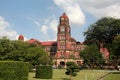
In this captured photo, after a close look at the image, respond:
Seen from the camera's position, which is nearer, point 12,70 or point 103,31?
point 12,70

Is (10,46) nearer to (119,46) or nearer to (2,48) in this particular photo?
(2,48)

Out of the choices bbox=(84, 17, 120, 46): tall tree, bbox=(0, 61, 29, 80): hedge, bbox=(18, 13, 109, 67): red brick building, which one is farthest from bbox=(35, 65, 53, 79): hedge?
bbox=(18, 13, 109, 67): red brick building

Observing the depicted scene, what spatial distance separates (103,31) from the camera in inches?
3831

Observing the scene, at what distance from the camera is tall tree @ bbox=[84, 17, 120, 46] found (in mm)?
96500

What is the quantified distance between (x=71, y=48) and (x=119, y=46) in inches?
2590

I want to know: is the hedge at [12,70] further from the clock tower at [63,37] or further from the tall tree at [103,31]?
the clock tower at [63,37]

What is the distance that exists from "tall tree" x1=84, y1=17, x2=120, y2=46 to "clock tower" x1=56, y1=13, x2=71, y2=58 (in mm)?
34672

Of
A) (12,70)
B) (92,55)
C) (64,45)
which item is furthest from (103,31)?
(12,70)

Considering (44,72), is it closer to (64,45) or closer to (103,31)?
(103,31)

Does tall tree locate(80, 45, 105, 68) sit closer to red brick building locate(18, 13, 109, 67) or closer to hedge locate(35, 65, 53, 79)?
red brick building locate(18, 13, 109, 67)

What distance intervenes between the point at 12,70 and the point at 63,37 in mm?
111366

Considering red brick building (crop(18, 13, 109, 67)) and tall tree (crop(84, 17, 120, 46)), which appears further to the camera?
red brick building (crop(18, 13, 109, 67))

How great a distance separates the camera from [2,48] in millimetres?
53938

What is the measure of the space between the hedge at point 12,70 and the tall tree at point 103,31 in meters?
71.3
